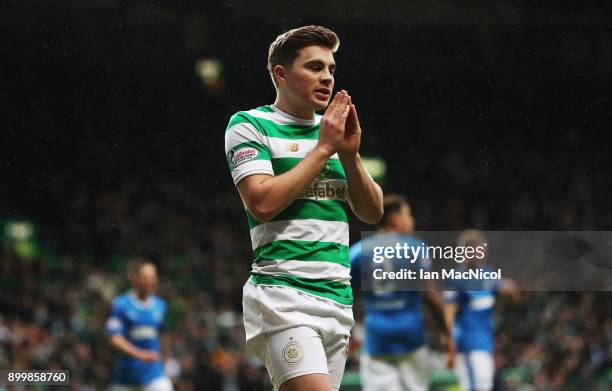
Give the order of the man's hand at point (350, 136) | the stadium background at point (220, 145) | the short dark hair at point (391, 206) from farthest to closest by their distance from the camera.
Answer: the stadium background at point (220, 145)
the short dark hair at point (391, 206)
the man's hand at point (350, 136)

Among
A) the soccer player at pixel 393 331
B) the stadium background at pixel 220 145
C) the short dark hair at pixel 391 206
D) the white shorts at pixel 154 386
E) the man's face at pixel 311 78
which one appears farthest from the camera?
the stadium background at pixel 220 145

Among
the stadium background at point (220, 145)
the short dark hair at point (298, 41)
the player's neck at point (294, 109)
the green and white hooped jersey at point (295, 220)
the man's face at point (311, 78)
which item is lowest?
the green and white hooped jersey at point (295, 220)

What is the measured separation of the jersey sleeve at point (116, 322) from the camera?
22.0ft

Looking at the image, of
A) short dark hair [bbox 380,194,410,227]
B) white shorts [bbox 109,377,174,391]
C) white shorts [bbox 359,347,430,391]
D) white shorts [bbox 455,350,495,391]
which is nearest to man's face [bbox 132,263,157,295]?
white shorts [bbox 109,377,174,391]

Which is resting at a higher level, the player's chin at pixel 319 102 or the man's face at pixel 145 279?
the man's face at pixel 145 279

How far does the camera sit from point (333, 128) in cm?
241

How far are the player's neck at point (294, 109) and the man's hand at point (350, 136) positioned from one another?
162 mm

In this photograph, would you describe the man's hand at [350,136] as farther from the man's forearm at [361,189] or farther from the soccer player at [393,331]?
the soccer player at [393,331]

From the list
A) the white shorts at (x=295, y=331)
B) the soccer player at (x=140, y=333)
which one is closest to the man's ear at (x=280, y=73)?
the white shorts at (x=295, y=331)

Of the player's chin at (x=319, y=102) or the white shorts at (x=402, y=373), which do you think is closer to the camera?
the player's chin at (x=319, y=102)

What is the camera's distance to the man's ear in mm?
2632

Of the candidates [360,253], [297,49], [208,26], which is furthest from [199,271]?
[297,49]

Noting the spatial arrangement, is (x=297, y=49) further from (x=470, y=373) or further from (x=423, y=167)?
(x=423, y=167)

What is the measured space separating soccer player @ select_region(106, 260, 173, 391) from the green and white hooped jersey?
4310 millimetres
